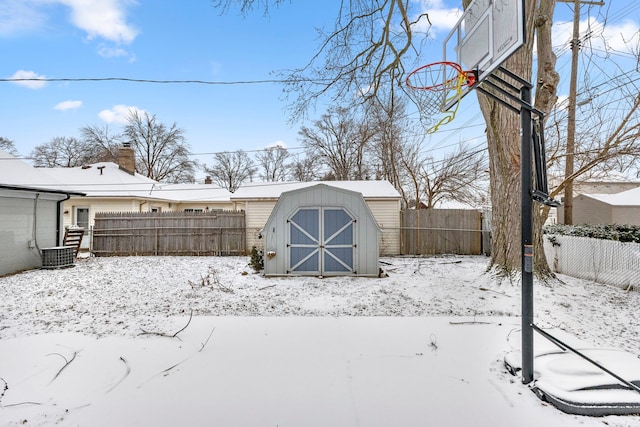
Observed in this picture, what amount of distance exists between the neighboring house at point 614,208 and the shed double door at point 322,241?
55.2 ft

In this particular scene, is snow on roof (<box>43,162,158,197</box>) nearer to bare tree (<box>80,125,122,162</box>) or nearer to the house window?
the house window

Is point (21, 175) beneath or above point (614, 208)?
above

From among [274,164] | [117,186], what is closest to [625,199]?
[274,164]

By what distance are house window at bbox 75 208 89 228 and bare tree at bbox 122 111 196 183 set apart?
12.8 metres

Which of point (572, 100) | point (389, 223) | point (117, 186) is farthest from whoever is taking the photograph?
point (117, 186)

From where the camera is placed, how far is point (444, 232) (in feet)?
37.0

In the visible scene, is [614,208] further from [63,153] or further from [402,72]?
[63,153]

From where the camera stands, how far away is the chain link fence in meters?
5.96

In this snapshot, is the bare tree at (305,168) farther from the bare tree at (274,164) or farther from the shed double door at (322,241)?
the shed double door at (322,241)

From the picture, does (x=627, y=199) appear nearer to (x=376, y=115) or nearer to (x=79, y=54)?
(x=376, y=115)

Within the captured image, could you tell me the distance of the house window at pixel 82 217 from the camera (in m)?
13.5

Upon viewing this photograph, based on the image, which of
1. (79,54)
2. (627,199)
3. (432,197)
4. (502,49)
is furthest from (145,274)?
(627,199)

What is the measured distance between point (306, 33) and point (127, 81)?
419 cm

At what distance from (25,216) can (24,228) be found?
324mm
